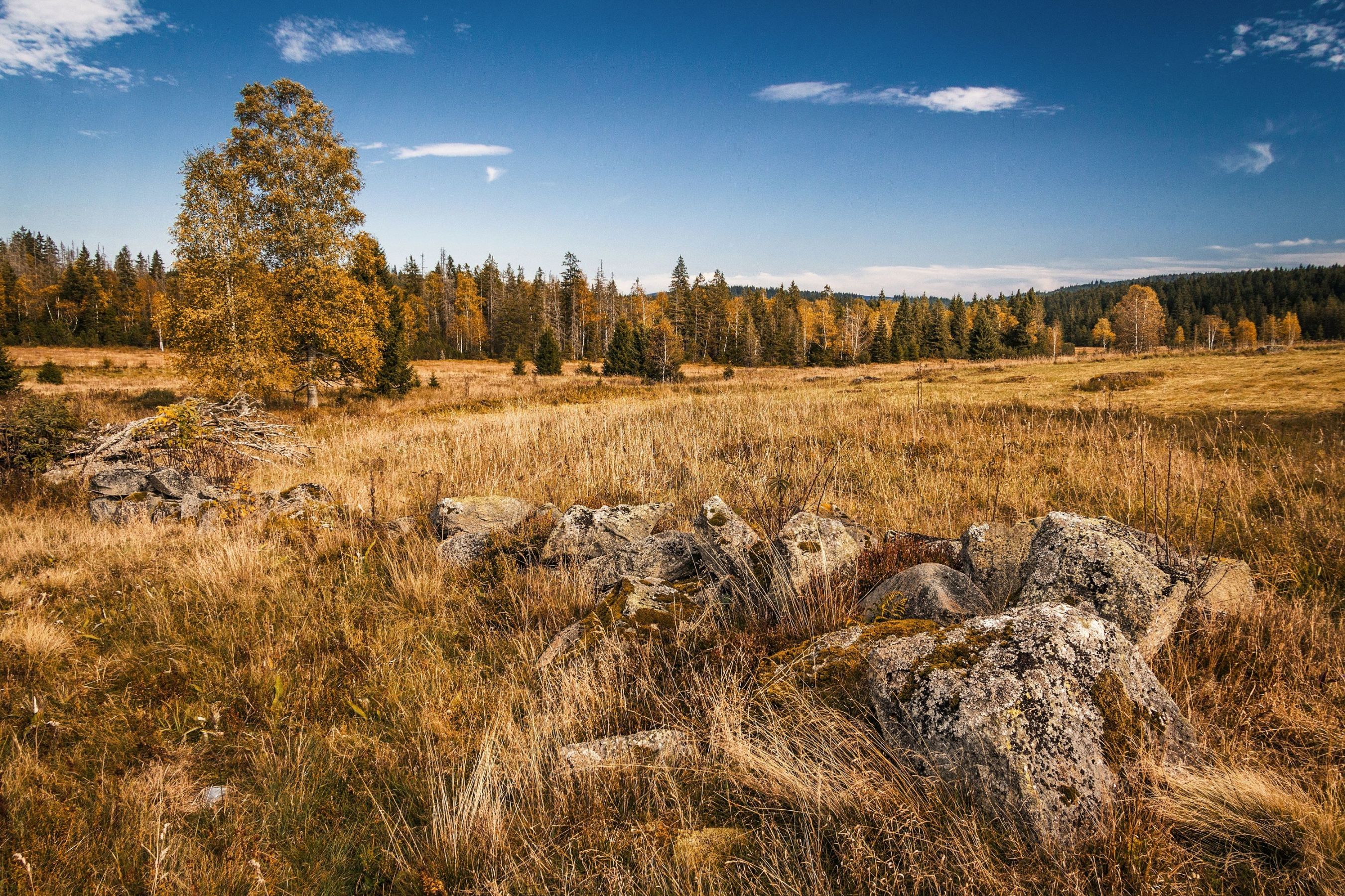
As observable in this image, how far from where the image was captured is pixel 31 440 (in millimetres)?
7840

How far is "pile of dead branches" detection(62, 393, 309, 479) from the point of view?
816 centimetres

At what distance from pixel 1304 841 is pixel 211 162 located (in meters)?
27.8

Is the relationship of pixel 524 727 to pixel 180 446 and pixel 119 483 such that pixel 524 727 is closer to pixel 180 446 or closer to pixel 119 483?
pixel 119 483

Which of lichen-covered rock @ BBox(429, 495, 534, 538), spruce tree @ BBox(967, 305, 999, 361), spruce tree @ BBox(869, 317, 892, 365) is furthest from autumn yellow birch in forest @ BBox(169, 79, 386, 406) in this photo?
spruce tree @ BBox(967, 305, 999, 361)

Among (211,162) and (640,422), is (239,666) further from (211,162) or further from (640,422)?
(211,162)

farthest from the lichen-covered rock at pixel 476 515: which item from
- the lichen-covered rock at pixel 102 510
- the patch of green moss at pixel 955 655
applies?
the patch of green moss at pixel 955 655

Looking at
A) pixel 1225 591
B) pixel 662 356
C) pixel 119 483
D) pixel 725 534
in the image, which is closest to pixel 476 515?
pixel 725 534

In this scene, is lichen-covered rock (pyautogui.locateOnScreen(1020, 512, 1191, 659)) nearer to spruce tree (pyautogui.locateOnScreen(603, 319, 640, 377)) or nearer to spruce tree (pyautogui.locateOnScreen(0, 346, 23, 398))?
spruce tree (pyautogui.locateOnScreen(0, 346, 23, 398))

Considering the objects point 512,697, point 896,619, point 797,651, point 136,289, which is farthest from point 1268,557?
point 136,289

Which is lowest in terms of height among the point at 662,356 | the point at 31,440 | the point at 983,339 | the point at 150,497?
the point at 150,497

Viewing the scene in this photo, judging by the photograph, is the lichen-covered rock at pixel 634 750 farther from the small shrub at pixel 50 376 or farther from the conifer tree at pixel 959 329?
the conifer tree at pixel 959 329

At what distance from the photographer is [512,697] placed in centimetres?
290

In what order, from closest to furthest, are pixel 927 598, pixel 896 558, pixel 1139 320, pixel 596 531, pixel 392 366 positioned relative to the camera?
pixel 927 598 → pixel 896 558 → pixel 596 531 → pixel 392 366 → pixel 1139 320

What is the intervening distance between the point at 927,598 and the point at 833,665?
0.76 m
